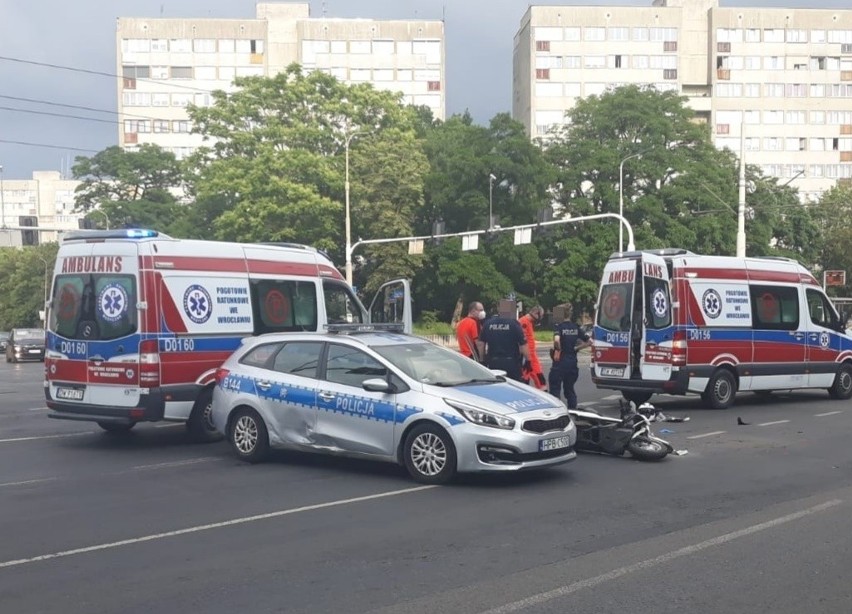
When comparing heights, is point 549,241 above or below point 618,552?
above

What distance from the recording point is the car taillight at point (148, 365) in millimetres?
13196

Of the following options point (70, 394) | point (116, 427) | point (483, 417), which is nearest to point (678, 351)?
point (483, 417)

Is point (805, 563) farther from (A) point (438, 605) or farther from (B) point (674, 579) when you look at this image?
(A) point (438, 605)

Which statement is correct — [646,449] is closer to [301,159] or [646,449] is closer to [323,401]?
[323,401]

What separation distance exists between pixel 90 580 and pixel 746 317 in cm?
1511

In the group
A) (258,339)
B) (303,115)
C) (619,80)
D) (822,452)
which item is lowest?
(822,452)

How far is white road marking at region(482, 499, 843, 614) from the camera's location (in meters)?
6.20

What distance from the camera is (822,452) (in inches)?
507

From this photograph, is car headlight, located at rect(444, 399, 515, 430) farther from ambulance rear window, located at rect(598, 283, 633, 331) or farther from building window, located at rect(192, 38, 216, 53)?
building window, located at rect(192, 38, 216, 53)

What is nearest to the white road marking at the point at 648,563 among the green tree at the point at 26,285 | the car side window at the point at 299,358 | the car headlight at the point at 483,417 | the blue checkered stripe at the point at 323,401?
the car headlight at the point at 483,417

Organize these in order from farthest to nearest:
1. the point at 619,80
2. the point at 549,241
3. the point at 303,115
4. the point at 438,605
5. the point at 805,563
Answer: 1. the point at 619,80
2. the point at 549,241
3. the point at 303,115
4. the point at 805,563
5. the point at 438,605

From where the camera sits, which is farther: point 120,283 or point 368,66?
point 368,66

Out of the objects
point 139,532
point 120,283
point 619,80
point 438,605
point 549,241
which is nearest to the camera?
point 438,605

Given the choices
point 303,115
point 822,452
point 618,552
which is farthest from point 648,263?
point 303,115
